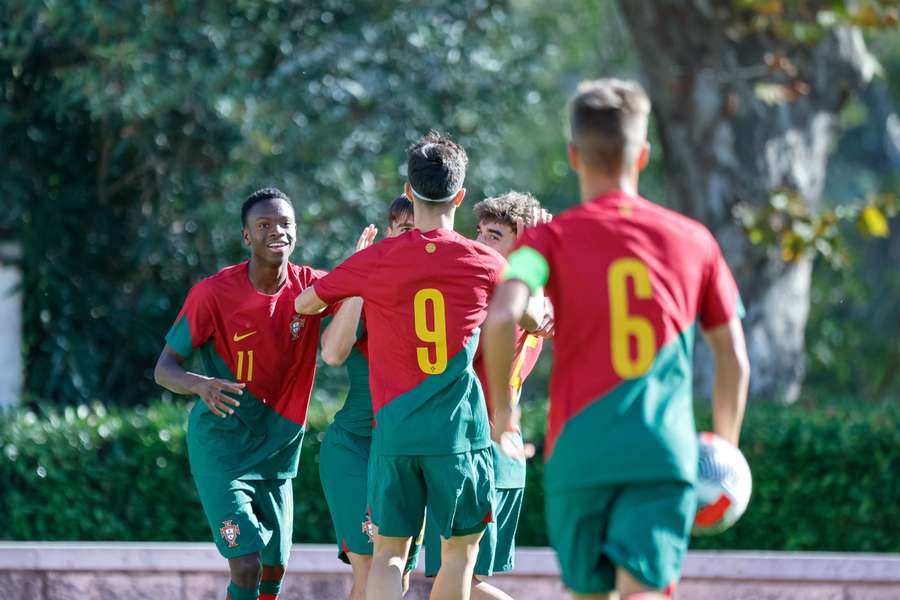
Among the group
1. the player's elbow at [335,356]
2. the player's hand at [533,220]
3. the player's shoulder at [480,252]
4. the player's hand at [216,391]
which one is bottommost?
the player's hand at [216,391]

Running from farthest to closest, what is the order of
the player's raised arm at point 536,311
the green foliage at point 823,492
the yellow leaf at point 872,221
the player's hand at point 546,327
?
the yellow leaf at point 872,221 → the green foliage at point 823,492 → the player's hand at point 546,327 → the player's raised arm at point 536,311

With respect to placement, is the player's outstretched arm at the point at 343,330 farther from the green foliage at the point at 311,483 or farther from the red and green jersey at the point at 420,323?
the green foliage at the point at 311,483

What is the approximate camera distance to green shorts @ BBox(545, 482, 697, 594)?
13.0ft

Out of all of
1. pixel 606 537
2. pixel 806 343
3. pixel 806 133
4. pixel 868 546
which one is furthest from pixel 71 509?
pixel 806 343

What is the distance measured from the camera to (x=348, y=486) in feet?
20.5

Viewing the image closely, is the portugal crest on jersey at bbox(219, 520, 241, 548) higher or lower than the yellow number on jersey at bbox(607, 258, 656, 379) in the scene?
lower

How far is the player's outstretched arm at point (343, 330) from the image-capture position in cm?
589

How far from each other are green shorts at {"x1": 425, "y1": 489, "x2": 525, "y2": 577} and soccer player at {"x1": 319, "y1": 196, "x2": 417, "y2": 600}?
118mm

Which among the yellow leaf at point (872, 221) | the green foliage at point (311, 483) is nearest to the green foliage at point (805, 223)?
the yellow leaf at point (872, 221)

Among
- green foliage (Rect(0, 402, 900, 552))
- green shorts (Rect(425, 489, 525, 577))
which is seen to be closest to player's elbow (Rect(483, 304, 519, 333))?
green shorts (Rect(425, 489, 525, 577))

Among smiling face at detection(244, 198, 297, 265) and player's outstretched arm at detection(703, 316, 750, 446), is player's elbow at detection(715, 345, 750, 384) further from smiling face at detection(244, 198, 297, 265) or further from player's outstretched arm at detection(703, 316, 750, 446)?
smiling face at detection(244, 198, 297, 265)

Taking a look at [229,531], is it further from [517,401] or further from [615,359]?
[615,359]

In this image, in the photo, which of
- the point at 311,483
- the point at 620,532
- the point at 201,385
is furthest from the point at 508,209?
the point at 311,483

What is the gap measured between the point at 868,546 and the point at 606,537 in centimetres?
576
